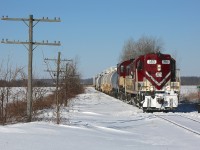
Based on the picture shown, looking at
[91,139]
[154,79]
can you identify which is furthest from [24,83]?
[91,139]

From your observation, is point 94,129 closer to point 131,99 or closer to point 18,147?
point 18,147

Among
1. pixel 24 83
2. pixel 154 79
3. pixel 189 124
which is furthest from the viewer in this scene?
pixel 154 79

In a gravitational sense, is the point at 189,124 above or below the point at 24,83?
below

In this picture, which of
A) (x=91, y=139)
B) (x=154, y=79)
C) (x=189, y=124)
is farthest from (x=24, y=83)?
(x=91, y=139)

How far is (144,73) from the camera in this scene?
2353cm

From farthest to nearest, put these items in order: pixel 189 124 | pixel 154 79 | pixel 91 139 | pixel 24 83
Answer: pixel 154 79, pixel 24 83, pixel 189 124, pixel 91 139

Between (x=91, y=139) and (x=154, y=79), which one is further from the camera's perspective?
(x=154, y=79)

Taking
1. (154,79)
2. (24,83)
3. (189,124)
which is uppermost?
(154,79)

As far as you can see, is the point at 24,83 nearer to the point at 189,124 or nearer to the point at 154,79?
the point at 154,79

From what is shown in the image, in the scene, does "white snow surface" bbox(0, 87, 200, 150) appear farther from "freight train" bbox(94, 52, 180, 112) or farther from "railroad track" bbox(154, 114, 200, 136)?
"freight train" bbox(94, 52, 180, 112)

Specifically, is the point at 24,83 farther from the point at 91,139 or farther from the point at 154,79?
the point at 91,139

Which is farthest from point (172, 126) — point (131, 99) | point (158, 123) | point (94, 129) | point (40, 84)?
point (131, 99)

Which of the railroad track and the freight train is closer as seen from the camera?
the railroad track

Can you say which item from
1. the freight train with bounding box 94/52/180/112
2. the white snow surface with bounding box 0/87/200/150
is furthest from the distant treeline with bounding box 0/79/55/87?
the freight train with bounding box 94/52/180/112
